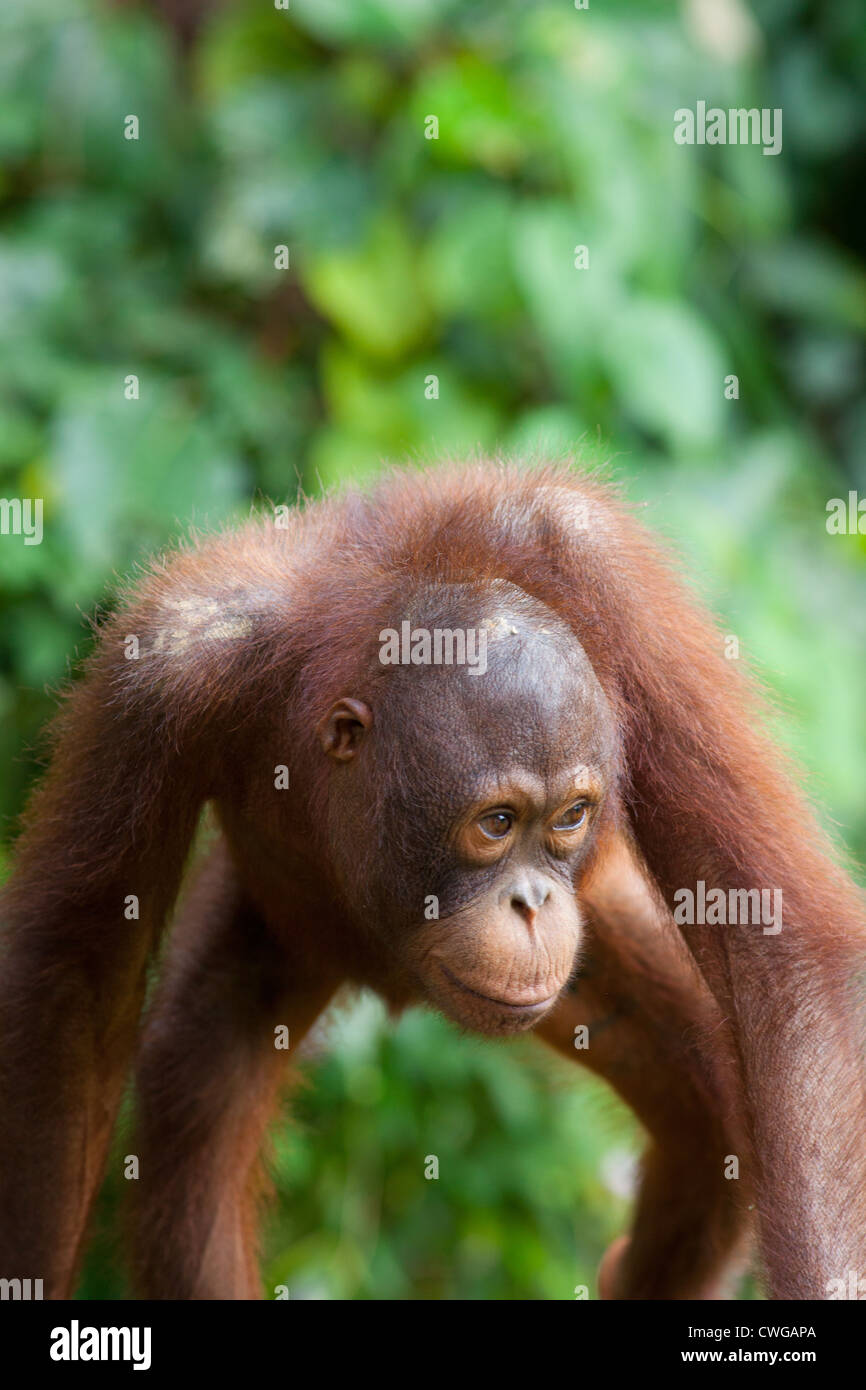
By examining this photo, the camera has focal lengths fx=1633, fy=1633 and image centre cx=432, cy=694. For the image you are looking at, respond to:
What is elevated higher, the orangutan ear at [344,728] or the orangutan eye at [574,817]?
the orangutan ear at [344,728]

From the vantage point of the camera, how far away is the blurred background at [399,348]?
16.4 ft

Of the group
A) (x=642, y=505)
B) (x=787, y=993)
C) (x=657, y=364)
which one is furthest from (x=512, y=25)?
(x=787, y=993)

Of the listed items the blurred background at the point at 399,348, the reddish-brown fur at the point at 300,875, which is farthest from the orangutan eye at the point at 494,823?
the blurred background at the point at 399,348

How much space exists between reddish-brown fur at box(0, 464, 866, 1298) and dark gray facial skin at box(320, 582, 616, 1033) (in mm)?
97

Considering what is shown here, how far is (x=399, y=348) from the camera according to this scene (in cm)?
562

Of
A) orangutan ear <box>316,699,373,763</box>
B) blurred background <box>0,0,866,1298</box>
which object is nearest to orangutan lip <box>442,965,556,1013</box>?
orangutan ear <box>316,699,373,763</box>

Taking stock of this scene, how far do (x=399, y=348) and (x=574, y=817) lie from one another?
319 cm

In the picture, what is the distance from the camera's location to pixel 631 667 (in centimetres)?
292

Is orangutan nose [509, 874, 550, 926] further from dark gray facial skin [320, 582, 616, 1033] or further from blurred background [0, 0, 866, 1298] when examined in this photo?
blurred background [0, 0, 866, 1298]

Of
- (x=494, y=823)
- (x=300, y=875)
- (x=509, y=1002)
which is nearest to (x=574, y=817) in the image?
(x=494, y=823)

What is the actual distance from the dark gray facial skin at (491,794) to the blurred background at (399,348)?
161cm

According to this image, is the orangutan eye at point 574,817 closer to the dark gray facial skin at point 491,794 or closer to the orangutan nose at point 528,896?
the dark gray facial skin at point 491,794

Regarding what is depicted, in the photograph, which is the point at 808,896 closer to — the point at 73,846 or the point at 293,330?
the point at 73,846

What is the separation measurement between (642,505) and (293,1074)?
4.82 feet
